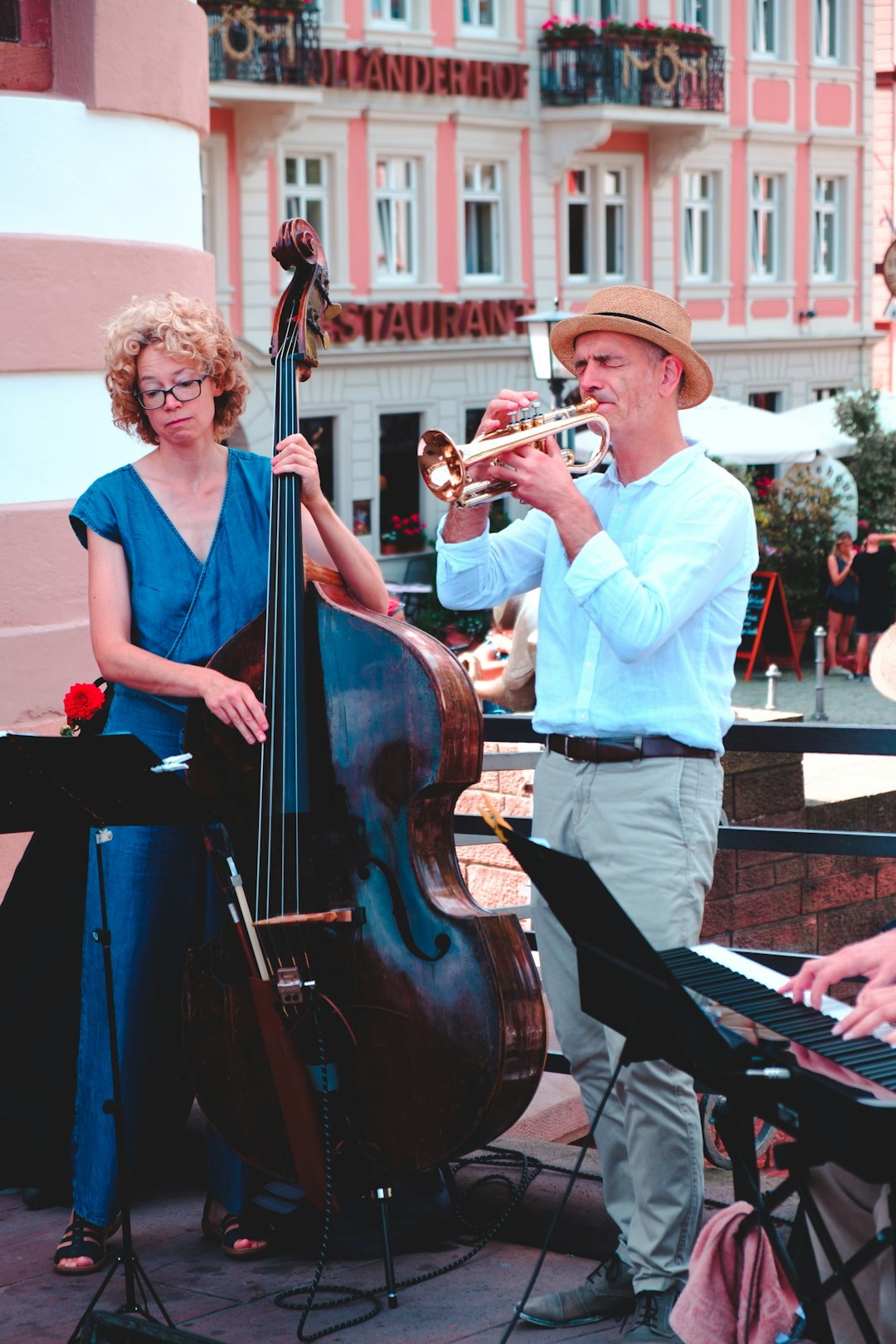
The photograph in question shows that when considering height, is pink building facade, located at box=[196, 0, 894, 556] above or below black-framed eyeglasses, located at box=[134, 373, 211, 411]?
above

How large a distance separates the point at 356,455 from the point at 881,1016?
825 inches

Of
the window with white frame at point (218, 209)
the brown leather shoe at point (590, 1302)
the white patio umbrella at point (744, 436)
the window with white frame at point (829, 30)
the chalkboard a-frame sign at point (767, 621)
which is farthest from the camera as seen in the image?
the window with white frame at point (829, 30)

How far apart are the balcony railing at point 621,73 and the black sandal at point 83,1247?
22.8m

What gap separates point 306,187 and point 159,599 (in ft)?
65.7

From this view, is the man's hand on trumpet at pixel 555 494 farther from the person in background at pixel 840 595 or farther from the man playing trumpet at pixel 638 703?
the person in background at pixel 840 595

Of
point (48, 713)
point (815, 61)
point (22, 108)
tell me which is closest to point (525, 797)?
point (48, 713)

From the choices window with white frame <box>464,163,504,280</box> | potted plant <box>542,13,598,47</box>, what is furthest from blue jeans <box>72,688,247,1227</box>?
potted plant <box>542,13,598,47</box>

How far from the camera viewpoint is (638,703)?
332 centimetres

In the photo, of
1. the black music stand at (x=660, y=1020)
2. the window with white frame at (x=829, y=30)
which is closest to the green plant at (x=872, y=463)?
the window with white frame at (x=829, y=30)

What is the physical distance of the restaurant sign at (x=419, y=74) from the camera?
22.3 m

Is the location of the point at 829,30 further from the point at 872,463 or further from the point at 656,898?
the point at 656,898

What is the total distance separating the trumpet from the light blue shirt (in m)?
0.16

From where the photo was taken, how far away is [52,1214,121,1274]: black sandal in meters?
3.70

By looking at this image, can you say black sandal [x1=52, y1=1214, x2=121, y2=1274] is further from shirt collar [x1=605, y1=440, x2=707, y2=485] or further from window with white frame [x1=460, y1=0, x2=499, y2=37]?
window with white frame [x1=460, y1=0, x2=499, y2=37]
